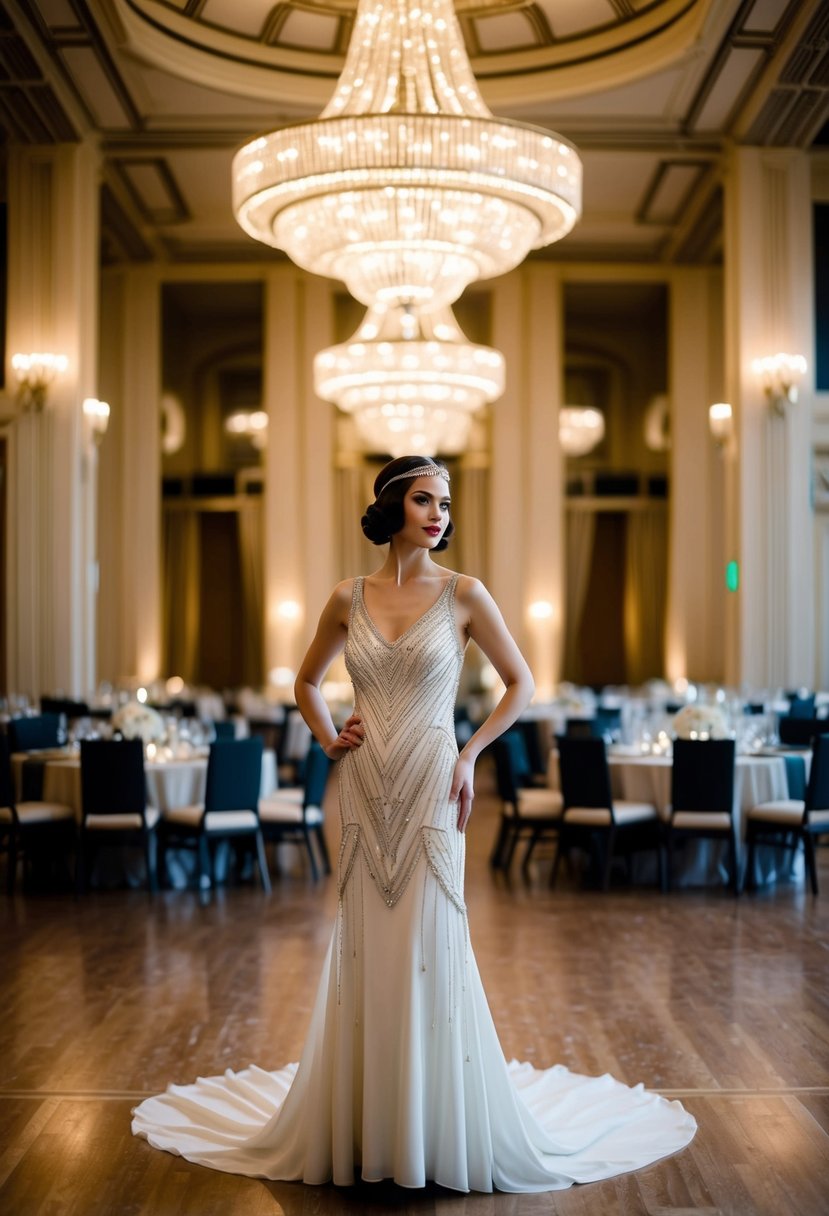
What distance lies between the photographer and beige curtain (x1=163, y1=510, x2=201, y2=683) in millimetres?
19188

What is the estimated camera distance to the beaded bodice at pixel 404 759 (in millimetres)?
3414

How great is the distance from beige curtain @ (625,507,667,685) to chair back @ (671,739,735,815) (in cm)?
1137

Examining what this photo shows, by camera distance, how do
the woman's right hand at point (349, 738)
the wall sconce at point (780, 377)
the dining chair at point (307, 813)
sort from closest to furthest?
the woman's right hand at point (349, 738), the dining chair at point (307, 813), the wall sconce at point (780, 377)

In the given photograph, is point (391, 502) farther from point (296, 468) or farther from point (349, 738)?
point (296, 468)

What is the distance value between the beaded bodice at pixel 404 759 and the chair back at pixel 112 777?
4.31 meters

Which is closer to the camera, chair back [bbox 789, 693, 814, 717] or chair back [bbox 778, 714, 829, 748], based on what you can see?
chair back [bbox 778, 714, 829, 748]

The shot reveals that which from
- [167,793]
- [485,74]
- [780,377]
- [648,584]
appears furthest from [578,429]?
[167,793]

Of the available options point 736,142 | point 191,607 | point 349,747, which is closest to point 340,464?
point 191,607

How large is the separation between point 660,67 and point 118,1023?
959cm

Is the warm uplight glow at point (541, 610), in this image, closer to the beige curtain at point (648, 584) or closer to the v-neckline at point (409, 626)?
the beige curtain at point (648, 584)

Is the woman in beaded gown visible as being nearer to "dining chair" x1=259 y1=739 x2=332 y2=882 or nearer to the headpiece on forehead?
the headpiece on forehead

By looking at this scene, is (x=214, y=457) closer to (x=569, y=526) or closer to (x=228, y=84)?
(x=569, y=526)

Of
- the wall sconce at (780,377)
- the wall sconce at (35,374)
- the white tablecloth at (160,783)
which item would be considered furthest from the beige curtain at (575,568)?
the white tablecloth at (160,783)

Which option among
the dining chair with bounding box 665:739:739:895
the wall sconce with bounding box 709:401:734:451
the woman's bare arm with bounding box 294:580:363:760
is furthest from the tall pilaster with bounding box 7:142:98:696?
the woman's bare arm with bounding box 294:580:363:760
